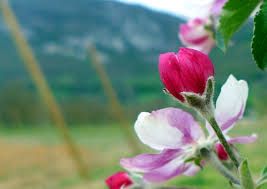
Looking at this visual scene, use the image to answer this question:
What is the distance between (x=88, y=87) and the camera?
16922 millimetres

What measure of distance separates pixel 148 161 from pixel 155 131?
0.04ft

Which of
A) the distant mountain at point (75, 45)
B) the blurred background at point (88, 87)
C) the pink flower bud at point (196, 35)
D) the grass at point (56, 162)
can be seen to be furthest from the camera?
the distant mountain at point (75, 45)

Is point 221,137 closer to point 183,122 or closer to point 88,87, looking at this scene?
point 183,122

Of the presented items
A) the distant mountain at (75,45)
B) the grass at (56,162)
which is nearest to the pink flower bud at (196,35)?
the grass at (56,162)

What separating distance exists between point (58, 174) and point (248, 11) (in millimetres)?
5107

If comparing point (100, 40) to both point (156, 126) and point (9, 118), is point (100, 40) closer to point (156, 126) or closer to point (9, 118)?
point (9, 118)

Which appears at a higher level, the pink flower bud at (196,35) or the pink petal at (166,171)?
the pink flower bud at (196,35)

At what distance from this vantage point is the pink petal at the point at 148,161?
167 mm

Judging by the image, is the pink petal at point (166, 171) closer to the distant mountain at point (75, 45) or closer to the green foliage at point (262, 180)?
the green foliage at point (262, 180)

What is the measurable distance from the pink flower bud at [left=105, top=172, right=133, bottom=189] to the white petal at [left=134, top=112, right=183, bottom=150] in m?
0.03

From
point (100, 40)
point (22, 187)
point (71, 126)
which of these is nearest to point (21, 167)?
point (22, 187)

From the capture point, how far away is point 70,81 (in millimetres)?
18672

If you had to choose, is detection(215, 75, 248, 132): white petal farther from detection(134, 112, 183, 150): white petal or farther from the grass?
the grass

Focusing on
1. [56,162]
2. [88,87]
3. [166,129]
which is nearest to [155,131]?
[166,129]
